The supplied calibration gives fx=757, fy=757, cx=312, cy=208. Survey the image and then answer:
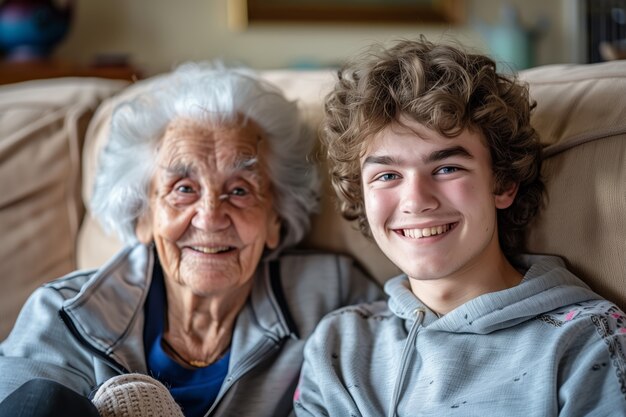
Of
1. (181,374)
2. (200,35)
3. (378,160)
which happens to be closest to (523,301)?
(378,160)

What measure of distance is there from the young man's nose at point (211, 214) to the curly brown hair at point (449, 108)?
0.27m

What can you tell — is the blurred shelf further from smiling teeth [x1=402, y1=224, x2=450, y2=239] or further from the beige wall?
smiling teeth [x1=402, y1=224, x2=450, y2=239]

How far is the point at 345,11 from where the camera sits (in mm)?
3855

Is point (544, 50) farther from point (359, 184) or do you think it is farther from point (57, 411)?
point (57, 411)

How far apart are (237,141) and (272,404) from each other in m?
0.54

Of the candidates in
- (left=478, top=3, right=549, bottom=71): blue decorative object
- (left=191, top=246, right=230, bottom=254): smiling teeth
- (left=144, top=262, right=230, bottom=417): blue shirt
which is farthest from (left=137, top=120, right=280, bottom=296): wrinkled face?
(left=478, top=3, right=549, bottom=71): blue decorative object

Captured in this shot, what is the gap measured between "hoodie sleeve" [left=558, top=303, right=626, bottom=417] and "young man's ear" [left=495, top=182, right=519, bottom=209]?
0.89ft

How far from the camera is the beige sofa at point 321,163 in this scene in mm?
1294

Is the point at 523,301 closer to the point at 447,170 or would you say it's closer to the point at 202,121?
the point at 447,170

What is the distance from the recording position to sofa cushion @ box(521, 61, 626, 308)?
1.27m

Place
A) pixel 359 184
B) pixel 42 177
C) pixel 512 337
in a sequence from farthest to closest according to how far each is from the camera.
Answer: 1. pixel 42 177
2. pixel 359 184
3. pixel 512 337

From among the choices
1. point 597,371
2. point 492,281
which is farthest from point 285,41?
point 597,371

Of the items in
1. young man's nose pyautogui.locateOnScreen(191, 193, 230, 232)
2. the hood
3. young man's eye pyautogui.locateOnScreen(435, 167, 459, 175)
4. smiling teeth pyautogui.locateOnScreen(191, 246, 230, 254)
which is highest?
young man's eye pyautogui.locateOnScreen(435, 167, 459, 175)

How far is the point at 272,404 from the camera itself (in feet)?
4.90
